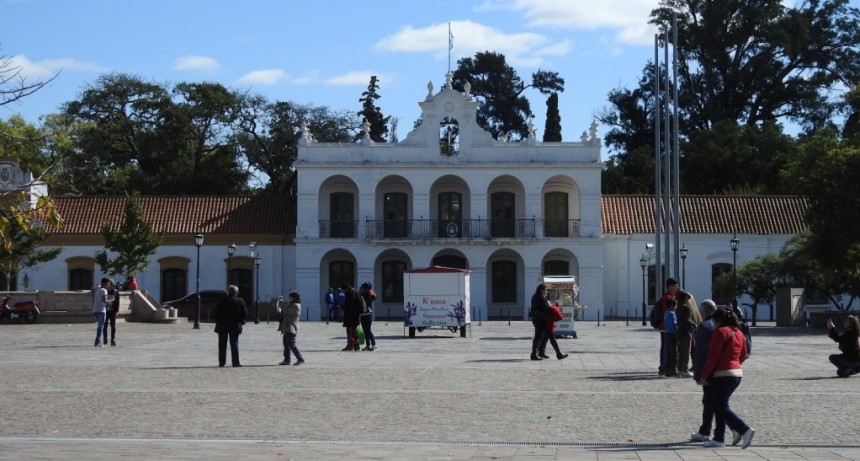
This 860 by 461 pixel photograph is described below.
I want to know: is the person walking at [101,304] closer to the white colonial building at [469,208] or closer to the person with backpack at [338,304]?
the person with backpack at [338,304]

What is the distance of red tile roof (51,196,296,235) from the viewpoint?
5791 centimetres

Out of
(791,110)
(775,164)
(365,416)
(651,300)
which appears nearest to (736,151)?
(775,164)

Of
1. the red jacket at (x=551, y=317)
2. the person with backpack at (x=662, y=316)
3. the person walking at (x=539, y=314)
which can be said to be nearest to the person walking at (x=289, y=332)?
the person walking at (x=539, y=314)

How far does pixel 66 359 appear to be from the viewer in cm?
2500

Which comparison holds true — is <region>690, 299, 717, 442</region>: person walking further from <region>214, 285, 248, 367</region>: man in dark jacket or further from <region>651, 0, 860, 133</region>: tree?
<region>651, 0, 860, 133</region>: tree

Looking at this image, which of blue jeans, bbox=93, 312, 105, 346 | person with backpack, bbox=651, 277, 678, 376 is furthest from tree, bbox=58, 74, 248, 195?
person with backpack, bbox=651, 277, 678, 376

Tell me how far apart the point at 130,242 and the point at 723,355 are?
42.6 meters

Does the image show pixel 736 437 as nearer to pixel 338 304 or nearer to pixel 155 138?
pixel 338 304

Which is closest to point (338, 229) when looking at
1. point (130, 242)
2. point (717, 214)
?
point (130, 242)

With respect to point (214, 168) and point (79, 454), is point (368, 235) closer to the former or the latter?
point (214, 168)

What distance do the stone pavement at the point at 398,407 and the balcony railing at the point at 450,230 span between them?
29510 millimetres

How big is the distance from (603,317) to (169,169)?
28250mm

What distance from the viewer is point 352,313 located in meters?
28.0

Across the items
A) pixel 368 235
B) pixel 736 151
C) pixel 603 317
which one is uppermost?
pixel 736 151
